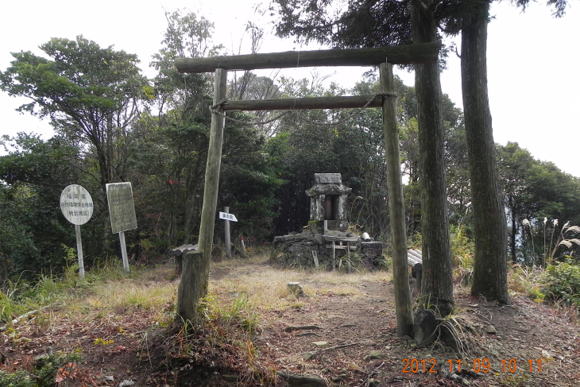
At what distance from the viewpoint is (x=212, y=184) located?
3740 mm

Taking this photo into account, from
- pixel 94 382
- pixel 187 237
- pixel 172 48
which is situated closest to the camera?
pixel 94 382

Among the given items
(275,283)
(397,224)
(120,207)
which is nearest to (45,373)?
(397,224)

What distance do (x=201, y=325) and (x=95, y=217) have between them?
7417 mm

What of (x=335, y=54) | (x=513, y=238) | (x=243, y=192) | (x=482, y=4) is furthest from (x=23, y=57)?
(x=513, y=238)

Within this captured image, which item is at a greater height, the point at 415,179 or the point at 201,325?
the point at 415,179

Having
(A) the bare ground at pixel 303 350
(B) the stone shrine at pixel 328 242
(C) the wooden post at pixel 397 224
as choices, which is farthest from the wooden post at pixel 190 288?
(B) the stone shrine at pixel 328 242

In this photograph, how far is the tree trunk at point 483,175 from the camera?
4773mm

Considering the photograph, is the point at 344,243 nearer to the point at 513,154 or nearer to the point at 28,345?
the point at 28,345

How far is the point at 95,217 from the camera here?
29.8 feet

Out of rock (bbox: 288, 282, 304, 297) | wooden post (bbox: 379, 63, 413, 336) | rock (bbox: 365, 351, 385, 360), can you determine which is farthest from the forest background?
rock (bbox: 365, 351, 385, 360)

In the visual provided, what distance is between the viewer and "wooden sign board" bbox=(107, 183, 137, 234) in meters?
7.32

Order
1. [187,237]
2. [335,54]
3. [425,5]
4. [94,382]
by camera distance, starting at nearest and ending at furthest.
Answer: [94,382] → [335,54] → [425,5] → [187,237]

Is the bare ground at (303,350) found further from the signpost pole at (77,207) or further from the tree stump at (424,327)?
the signpost pole at (77,207)

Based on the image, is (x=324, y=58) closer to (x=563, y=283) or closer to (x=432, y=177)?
(x=432, y=177)
